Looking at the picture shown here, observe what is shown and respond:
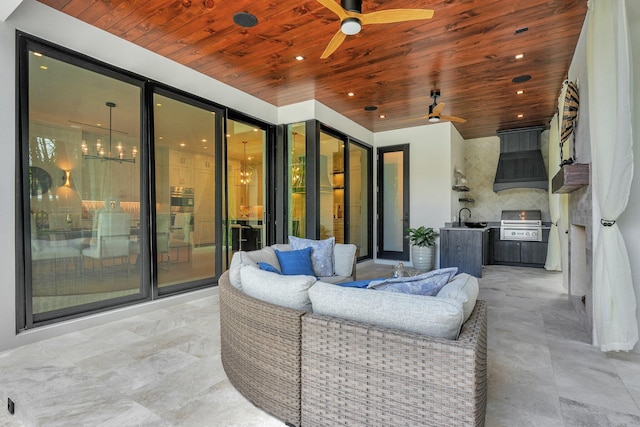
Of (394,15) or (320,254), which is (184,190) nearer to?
(320,254)

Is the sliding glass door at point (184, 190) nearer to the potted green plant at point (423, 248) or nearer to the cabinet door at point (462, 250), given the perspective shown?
the potted green plant at point (423, 248)

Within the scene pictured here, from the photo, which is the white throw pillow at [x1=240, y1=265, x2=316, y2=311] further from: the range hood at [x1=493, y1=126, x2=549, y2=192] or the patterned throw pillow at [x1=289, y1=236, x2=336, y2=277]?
the range hood at [x1=493, y1=126, x2=549, y2=192]

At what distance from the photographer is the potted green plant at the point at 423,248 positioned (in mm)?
Answer: 6449

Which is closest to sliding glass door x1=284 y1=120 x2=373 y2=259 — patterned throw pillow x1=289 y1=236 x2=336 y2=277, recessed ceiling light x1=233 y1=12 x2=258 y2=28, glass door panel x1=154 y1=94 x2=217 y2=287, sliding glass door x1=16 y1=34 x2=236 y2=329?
sliding glass door x1=16 y1=34 x2=236 y2=329

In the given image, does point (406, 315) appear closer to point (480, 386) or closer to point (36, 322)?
point (480, 386)

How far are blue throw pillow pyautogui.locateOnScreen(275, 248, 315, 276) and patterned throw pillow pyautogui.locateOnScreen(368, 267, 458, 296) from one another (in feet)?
5.80

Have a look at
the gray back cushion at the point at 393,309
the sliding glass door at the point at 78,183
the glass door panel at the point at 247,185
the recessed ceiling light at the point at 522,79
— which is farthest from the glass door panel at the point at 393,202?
the gray back cushion at the point at 393,309

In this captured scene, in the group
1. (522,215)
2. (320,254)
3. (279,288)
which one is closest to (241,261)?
(279,288)

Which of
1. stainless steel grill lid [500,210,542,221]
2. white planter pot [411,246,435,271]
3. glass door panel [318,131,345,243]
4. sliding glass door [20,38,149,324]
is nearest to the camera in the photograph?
sliding glass door [20,38,149,324]

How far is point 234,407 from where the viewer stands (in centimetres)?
194

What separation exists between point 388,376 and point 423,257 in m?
5.36

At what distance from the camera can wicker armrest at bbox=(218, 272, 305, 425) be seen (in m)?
1.69

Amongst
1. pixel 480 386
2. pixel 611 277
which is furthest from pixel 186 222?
pixel 611 277

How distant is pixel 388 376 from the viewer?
140cm
